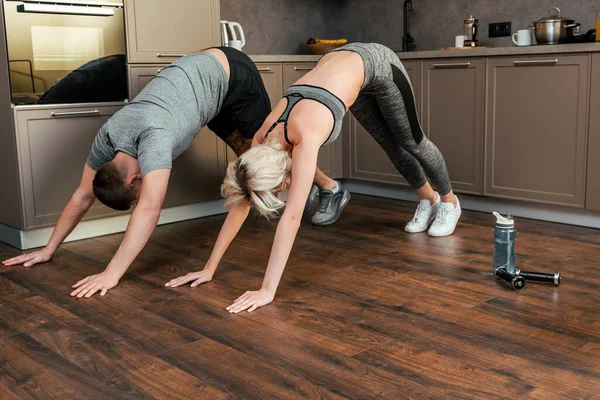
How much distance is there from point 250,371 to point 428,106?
2.64 metres

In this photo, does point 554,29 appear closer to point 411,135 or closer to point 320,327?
point 411,135

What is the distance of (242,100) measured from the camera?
3264 millimetres

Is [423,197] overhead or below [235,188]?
below

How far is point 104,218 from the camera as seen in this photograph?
12.0ft

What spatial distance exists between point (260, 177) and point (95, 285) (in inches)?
34.1

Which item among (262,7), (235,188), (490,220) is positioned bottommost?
(490,220)

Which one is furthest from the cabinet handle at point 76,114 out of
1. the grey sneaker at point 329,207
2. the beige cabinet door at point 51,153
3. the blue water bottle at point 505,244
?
the blue water bottle at point 505,244

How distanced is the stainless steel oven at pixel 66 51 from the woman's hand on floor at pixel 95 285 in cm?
108

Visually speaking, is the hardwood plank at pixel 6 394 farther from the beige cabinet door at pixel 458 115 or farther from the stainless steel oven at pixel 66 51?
the beige cabinet door at pixel 458 115

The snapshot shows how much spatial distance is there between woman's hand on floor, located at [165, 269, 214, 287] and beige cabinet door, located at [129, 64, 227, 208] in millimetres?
1154

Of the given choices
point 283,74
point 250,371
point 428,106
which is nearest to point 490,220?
point 428,106

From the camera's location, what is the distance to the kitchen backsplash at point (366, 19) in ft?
13.9

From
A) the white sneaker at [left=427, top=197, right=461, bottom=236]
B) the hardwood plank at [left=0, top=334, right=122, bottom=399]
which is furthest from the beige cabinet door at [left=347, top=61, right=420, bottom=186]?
the hardwood plank at [left=0, top=334, right=122, bottom=399]

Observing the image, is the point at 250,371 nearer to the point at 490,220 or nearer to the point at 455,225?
the point at 455,225
